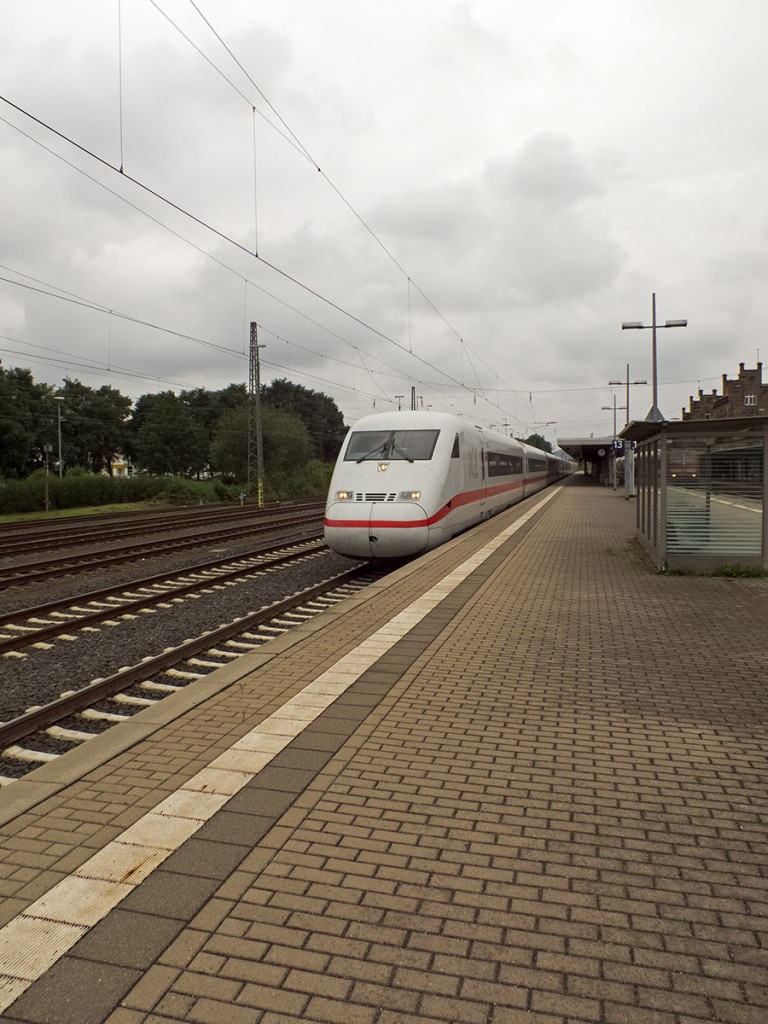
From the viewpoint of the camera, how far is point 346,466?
13.2m

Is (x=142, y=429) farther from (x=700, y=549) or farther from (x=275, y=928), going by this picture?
(x=275, y=928)

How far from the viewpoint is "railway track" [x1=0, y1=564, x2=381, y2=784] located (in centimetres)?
520

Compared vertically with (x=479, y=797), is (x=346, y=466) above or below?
above

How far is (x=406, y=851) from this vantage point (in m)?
3.19

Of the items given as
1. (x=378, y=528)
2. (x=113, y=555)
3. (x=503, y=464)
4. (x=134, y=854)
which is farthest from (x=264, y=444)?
(x=134, y=854)

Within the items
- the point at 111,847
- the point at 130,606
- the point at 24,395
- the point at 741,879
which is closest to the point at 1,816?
the point at 111,847

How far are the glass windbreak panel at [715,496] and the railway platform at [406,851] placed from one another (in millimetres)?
4820

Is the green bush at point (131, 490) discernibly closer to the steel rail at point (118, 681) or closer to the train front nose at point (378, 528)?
the train front nose at point (378, 528)

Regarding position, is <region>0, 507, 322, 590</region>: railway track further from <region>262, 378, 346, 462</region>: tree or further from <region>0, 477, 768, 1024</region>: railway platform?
<region>262, 378, 346, 462</region>: tree

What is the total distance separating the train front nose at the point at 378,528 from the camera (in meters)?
12.1

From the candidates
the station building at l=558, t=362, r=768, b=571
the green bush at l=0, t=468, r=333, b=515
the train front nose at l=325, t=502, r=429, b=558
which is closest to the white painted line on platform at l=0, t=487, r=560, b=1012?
the train front nose at l=325, t=502, r=429, b=558

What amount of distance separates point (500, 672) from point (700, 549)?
6.11 m

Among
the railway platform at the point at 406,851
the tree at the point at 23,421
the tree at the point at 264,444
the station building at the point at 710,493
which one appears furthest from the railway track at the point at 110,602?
the tree at the point at 23,421

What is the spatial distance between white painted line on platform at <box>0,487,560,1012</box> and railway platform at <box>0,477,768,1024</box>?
0.04ft
